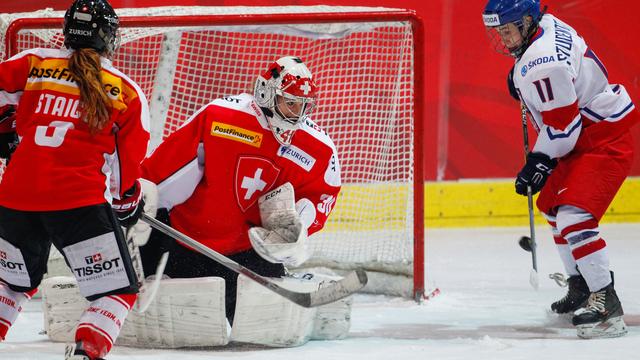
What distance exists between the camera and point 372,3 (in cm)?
636

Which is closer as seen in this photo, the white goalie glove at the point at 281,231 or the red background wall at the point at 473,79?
the white goalie glove at the point at 281,231

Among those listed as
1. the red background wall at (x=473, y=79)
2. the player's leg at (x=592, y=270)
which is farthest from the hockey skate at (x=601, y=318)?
the red background wall at (x=473, y=79)

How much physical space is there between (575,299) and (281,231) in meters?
1.22

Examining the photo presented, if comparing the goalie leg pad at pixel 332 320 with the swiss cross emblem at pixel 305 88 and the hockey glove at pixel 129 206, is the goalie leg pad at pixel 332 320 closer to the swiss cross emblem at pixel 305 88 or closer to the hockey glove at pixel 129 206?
the swiss cross emblem at pixel 305 88

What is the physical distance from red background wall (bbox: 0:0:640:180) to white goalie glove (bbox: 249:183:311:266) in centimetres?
304

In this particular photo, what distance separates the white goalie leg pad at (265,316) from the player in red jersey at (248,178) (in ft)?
0.36

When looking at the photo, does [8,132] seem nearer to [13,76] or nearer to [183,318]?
[13,76]

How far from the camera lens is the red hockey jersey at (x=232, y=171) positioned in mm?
3496

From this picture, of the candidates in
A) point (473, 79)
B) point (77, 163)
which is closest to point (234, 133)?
point (77, 163)

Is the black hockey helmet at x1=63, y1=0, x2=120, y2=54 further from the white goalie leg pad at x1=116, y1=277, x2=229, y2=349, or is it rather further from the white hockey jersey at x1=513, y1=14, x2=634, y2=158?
the white hockey jersey at x1=513, y1=14, x2=634, y2=158

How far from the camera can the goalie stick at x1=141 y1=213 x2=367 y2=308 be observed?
127 inches

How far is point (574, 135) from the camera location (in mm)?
3703

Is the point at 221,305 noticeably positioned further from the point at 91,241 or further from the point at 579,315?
the point at 579,315

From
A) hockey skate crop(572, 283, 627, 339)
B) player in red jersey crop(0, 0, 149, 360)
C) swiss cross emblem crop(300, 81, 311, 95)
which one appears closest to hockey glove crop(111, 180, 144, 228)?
player in red jersey crop(0, 0, 149, 360)
